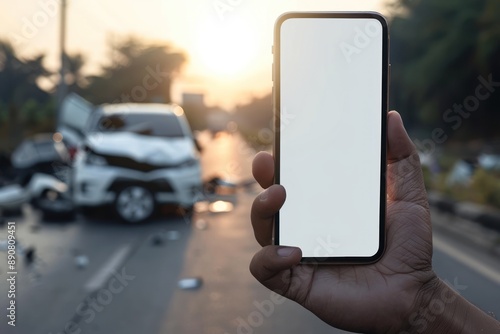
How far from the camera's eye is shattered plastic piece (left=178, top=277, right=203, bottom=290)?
22.3 ft

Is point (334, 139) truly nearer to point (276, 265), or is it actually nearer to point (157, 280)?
point (276, 265)

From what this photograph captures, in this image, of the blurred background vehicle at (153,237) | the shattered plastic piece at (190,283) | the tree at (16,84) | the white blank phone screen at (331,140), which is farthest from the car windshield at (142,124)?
the tree at (16,84)

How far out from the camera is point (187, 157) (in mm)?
11609

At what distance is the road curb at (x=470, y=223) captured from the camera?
9.61 meters

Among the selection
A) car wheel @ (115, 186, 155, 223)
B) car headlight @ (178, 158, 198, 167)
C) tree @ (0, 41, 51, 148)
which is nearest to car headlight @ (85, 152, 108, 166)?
car wheel @ (115, 186, 155, 223)

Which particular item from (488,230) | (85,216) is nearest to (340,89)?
(488,230)

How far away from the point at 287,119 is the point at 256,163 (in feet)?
0.52

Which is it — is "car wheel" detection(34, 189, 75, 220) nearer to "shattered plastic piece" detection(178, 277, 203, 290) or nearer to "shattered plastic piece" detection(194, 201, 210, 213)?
"shattered plastic piece" detection(194, 201, 210, 213)

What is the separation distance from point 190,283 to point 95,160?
16.4ft

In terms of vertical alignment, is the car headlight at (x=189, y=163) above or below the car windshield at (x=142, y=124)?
below

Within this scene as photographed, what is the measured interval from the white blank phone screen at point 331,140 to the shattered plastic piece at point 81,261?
20.0 ft

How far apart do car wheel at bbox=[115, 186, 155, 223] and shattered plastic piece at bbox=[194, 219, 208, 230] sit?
750mm

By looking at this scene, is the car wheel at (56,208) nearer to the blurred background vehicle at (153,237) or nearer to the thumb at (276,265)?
the blurred background vehicle at (153,237)

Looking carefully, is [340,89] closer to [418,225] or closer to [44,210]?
[418,225]
